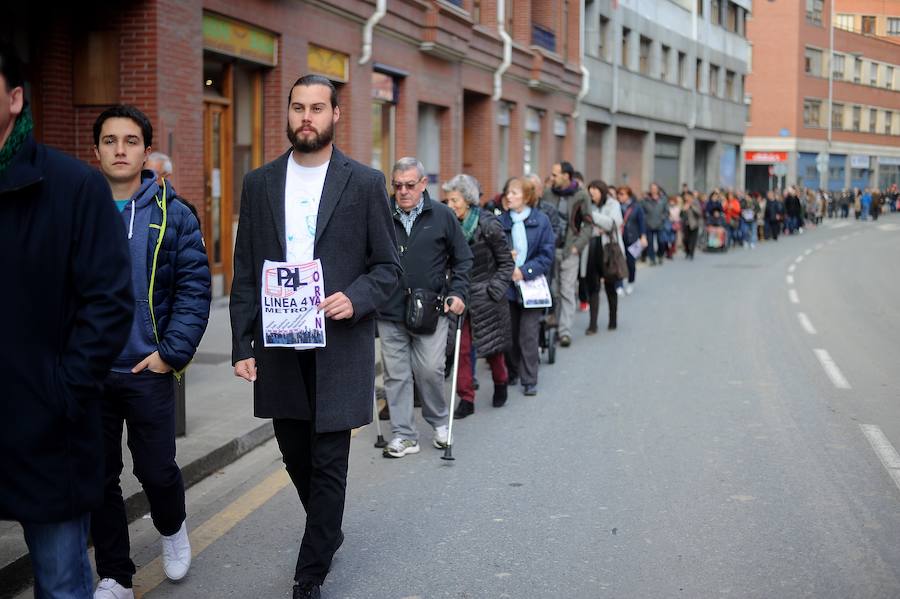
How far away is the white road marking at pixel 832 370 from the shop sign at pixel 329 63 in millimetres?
8456

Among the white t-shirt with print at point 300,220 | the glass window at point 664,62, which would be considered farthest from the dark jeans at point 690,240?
the white t-shirt with print at point 300,220

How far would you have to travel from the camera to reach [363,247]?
4.62m

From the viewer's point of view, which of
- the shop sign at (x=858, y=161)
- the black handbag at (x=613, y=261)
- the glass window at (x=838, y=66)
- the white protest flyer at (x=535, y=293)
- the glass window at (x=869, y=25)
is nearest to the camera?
the white protest flyer at (x=535, y=293)

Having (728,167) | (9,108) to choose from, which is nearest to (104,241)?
(9,108)

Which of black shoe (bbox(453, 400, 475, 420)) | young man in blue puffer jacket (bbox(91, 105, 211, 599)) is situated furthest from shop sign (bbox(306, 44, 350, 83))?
→ young man in blue puffer jacket (bbox(91, 105, 211, 599))

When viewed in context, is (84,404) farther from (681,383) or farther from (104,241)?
(681,383)

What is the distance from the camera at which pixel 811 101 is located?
7031cm

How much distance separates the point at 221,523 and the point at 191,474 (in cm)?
90

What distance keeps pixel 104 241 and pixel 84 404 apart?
0.42 m

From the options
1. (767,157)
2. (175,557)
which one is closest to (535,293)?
(175,557)

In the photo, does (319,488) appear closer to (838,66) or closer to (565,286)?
(565,286)

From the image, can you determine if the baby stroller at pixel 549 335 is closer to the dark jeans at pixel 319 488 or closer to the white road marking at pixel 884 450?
the white road marking at pixel 884 450

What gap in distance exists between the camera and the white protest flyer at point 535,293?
9602mm

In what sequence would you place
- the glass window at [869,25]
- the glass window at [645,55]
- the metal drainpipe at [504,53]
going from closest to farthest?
the metal drainpipe at [504,53], the glass window at [645,55], the glass window at [869,25]
